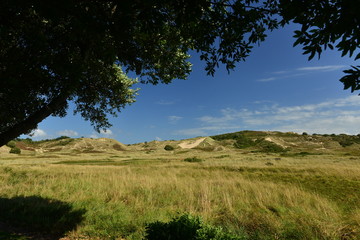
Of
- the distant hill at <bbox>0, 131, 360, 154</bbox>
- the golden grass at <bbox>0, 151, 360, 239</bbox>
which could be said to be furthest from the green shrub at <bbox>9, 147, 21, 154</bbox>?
the golden grass at <bbox>0, 151, 360, 239</bbox>

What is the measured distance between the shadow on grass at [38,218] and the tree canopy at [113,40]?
3178 millimetres

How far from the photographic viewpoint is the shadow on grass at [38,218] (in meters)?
7.34

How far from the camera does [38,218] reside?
8.00 metres

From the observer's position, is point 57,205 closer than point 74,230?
No

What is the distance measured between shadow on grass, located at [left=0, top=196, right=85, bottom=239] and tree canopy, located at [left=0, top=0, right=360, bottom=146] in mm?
3178

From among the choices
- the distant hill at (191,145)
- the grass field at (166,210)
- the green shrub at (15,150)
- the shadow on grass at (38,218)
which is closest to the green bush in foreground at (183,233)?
the grass field at (166,210)

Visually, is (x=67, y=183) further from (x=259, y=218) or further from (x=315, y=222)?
(x=315, y=222)

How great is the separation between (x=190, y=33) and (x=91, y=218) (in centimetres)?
755

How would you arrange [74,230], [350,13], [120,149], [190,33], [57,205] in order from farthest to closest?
[120,149] → [57,205] → [74,230] → [190,33] → [350,13]

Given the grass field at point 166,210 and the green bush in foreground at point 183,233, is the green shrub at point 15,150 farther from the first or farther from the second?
the green bush in foreground at point 183,233

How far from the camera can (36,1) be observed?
3.04 metres

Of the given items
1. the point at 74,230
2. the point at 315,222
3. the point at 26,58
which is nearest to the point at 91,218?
the point at 74,230

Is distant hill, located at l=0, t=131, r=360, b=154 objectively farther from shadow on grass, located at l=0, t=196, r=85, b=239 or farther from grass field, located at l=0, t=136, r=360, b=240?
shadow on grass, located at l=0, t=196, r=85, b=239

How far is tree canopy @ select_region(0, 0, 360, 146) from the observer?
349 centimetres
